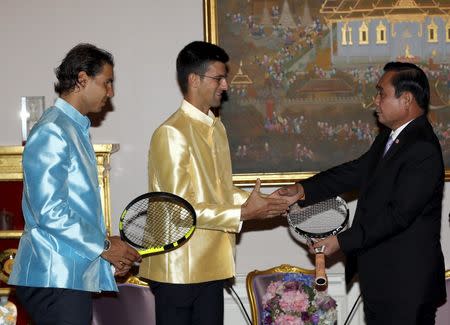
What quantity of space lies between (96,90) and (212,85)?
635 mm

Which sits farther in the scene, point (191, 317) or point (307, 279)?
point (307, 279)

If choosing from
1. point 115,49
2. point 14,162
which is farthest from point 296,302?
point 115,49

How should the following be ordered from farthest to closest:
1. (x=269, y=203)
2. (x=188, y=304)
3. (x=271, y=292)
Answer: (x=271, y=292)
(x=269, y=203)
(x=188, y=304)

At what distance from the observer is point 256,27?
4293 mm

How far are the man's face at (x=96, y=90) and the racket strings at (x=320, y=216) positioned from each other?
1.19 m

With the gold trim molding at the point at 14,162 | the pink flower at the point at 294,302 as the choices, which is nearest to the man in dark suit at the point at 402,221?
the pink flower at the point at 294,302

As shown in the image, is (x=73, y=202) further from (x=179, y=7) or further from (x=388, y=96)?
(x=179, y=7)

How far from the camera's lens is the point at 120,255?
9.10 feet

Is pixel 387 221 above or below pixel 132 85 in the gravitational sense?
below

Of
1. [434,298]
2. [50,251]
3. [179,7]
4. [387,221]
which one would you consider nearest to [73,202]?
[50,251]

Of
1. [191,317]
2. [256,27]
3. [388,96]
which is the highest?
[256,27]

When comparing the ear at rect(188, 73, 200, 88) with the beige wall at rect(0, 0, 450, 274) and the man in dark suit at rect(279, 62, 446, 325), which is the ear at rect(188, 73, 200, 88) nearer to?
the man in dark suit at rect(279, 62, 446, 325)

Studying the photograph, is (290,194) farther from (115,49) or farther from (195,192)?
(115,49)

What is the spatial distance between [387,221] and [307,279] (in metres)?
0.79
